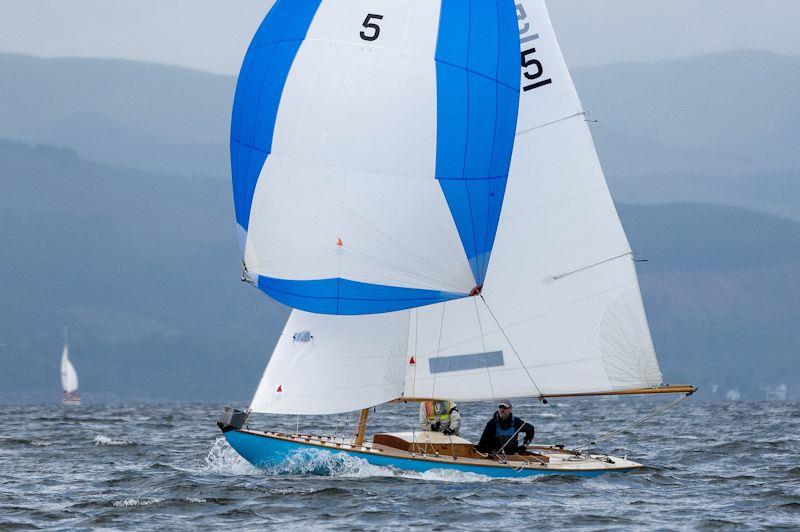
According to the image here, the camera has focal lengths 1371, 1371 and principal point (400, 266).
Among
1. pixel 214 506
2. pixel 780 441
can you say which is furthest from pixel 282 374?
pixel 780 441

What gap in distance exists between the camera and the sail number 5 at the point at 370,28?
72.8 feet

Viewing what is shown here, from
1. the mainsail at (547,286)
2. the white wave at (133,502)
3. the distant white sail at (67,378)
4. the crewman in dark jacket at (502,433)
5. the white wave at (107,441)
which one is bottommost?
the white wave at (133,502)

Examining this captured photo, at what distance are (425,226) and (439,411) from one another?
4042 millimetres

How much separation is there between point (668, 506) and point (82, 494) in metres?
9.17

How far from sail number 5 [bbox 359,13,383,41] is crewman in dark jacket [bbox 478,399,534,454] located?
21.8 ft

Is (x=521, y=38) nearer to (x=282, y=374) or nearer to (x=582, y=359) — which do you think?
(x=582, y=359)

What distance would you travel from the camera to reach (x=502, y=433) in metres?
23.8

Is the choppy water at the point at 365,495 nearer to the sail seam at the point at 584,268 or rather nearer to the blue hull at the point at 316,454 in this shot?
the blue hull at the point at 316,454

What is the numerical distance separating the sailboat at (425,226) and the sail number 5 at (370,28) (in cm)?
2

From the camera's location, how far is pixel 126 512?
19.6 m

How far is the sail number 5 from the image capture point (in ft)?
72.8

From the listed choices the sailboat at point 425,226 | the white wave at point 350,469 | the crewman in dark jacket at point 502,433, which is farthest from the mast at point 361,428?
the crewman in dark jacket at point 502,433

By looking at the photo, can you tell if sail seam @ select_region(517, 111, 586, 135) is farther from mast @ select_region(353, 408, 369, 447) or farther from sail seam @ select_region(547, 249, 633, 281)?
mast @ select_region(353, 408, 369, 447)

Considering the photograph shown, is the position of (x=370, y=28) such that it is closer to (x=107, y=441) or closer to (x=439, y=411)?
(x=439, y=411)
